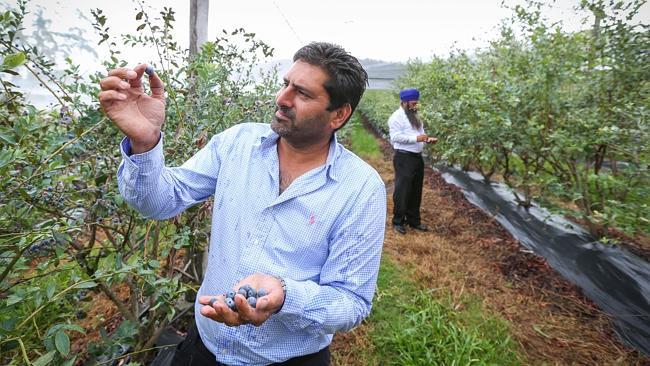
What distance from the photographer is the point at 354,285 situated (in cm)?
125

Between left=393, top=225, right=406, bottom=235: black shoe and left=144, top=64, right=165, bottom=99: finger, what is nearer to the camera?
left=144, top=64, right=165, bottom=99: finger

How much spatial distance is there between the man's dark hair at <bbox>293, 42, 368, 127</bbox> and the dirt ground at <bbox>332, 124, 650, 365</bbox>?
1.85m

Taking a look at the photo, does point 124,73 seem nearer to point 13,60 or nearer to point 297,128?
point 13,60

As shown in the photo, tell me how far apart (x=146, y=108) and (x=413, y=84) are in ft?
31.7

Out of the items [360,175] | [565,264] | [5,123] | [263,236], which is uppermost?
[5,123]

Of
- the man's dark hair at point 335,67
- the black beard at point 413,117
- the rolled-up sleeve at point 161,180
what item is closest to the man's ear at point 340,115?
the man's dark hair at point 335,67

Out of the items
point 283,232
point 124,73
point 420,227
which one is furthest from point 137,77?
point 420,227

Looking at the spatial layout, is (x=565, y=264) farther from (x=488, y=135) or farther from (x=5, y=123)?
(x=5, y=123)

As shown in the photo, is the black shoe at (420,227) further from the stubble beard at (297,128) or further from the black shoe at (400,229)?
the stubble beard at (297,128)

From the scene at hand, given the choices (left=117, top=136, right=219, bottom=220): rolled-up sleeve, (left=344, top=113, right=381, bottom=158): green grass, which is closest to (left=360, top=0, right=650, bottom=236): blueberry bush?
(left=117, top=136, right=219, bottom=220): rolled-up sleeve

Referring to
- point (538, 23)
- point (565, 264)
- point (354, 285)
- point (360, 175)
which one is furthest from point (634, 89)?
point (354, 285)

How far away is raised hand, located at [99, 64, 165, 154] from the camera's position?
1.05 m

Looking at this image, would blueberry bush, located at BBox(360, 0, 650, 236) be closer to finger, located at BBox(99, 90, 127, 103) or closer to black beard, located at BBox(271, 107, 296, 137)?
black beard, located at BBox(271, 107, 296, 137)

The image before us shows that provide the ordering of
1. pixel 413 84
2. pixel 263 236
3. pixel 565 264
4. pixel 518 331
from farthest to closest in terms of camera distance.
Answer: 1. pixel 413 84
2. pixel 565 264
3. pixel 518 331
4. pixel 263 236
